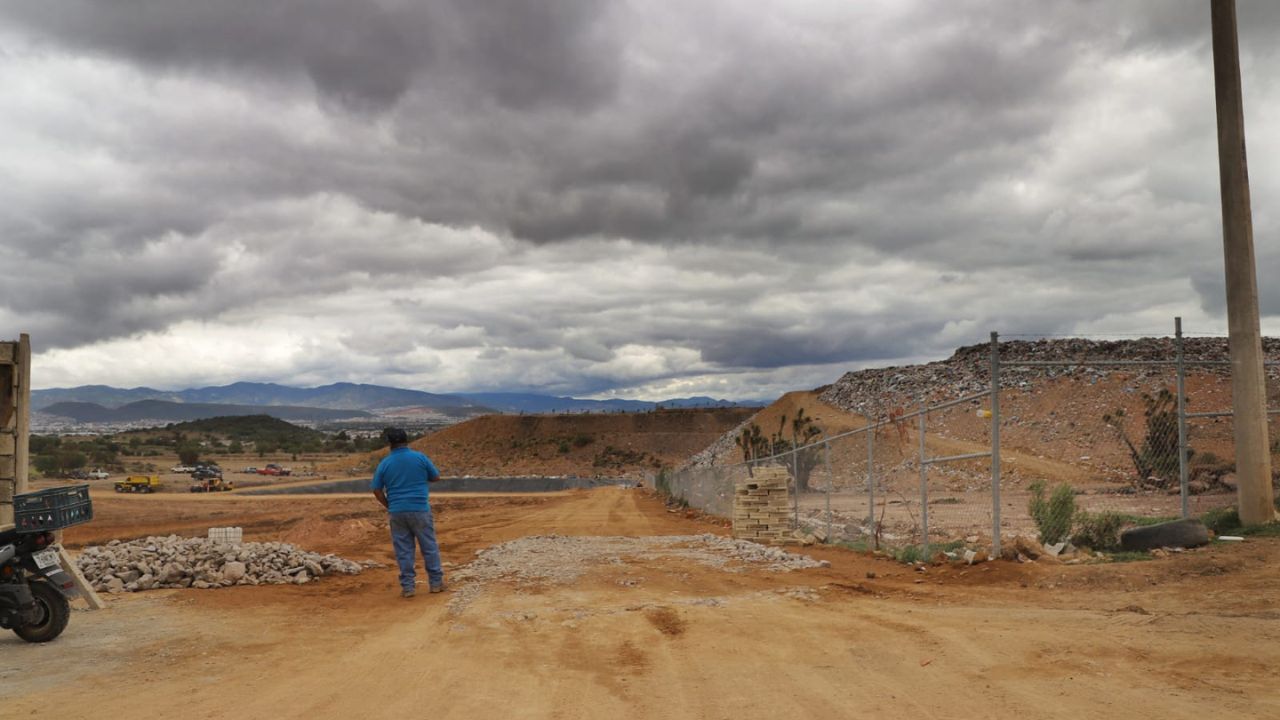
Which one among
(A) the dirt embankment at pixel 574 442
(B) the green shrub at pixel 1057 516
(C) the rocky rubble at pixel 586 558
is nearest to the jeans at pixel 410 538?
(C) the rocky rubble at pixel 586 558

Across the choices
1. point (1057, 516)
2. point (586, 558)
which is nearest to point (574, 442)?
point (586, 558)

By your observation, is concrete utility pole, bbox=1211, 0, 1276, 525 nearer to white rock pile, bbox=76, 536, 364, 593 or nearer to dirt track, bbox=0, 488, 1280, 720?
dirt track, bbox=0, 488, 1280, 720

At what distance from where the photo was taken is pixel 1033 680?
6.36 m

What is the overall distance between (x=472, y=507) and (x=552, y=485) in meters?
28.4

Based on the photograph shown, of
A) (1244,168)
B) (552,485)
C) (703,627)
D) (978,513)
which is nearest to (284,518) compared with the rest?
(978,513)

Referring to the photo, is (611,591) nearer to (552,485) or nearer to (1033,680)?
(1033,680)

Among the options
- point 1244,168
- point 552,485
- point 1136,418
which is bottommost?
point 552,485

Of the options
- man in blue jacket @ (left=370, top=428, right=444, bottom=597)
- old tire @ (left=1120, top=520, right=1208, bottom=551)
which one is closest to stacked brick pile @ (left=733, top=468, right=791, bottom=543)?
old tire @ (left=1120, top=520, right=1208, bottom=551)

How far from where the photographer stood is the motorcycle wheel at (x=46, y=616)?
27.9ft

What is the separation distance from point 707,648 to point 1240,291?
10.2 m

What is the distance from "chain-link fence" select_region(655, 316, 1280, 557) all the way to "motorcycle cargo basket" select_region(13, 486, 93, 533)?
10.2m

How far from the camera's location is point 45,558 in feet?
28.7

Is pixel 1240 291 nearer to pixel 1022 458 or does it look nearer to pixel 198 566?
pixel 198 566

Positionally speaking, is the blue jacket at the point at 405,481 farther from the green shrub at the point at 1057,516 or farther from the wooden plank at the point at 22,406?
the green shrub at the point at 1057,516
